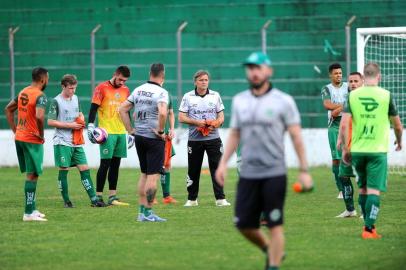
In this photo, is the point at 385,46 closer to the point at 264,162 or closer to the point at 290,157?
the point at 290,157

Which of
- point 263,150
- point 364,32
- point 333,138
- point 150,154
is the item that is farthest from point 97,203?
point 263,150

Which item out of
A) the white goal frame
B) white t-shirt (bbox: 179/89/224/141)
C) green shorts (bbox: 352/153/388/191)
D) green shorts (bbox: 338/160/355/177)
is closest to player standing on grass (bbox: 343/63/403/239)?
green shorts (bbox: 352/153/388/191)

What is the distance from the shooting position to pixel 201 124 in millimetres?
15422

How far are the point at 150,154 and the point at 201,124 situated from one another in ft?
7.82

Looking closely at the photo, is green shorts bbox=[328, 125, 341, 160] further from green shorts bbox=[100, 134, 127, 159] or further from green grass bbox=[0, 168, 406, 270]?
green shorts bbox=[100, 134, 127, 159]

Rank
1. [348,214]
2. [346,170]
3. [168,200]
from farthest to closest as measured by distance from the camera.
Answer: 1. [168,200]
2. [348,214]
3. [346,170]

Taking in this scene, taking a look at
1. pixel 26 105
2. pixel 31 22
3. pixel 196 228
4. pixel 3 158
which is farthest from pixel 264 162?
pixel 31 22

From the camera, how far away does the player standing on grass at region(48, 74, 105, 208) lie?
15188 mm

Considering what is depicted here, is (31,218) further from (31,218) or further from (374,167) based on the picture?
(374,167)

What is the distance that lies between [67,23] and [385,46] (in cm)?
962

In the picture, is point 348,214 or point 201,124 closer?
point 348,214

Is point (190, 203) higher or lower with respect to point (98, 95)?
lower

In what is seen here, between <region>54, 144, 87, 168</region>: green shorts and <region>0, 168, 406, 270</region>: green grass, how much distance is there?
2.31 feet

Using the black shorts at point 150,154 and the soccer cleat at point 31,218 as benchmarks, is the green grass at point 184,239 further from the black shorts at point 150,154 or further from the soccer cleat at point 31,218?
the black shorts at point 150,154
